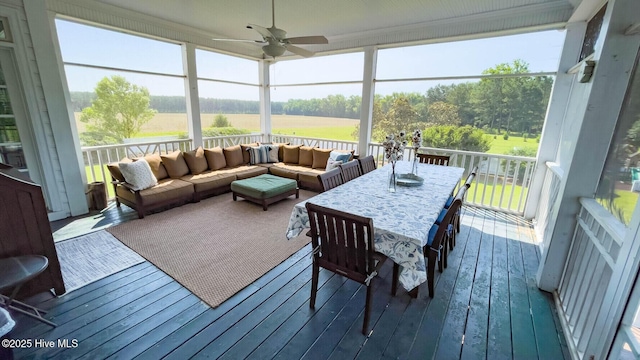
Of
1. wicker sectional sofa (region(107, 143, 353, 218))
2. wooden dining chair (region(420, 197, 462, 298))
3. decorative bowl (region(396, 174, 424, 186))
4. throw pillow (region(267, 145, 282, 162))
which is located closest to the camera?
wooden dining chair (region(420, 197, 462, 298))

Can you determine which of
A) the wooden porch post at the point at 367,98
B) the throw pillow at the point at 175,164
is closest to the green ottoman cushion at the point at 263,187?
the throw pillow at the point at 175,164

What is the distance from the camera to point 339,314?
6.50ft

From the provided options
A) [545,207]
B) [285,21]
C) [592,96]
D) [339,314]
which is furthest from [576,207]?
[285,21]

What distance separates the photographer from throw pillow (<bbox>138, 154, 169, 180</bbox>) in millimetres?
4195

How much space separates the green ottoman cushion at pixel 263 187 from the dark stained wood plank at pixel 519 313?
3.12m

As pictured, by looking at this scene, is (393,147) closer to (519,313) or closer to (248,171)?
(519,313)

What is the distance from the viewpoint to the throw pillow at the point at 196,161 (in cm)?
470

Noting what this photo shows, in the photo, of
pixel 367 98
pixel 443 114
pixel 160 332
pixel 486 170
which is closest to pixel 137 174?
pixel 160 332

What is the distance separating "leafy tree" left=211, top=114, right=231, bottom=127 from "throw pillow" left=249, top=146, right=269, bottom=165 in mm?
1111

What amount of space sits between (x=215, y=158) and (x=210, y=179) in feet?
2.31

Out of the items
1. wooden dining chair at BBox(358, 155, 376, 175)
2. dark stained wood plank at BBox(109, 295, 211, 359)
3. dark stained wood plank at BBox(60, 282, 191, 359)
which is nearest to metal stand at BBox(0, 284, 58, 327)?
dark stained wood plank at BBox(60, 282, 191, 359)

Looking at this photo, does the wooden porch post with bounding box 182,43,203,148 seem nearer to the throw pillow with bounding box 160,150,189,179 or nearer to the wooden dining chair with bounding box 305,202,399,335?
the throw pillow with bounding box 160,150,189,179

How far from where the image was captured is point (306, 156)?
560 centimetres

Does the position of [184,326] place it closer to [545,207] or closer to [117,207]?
[117,207]
